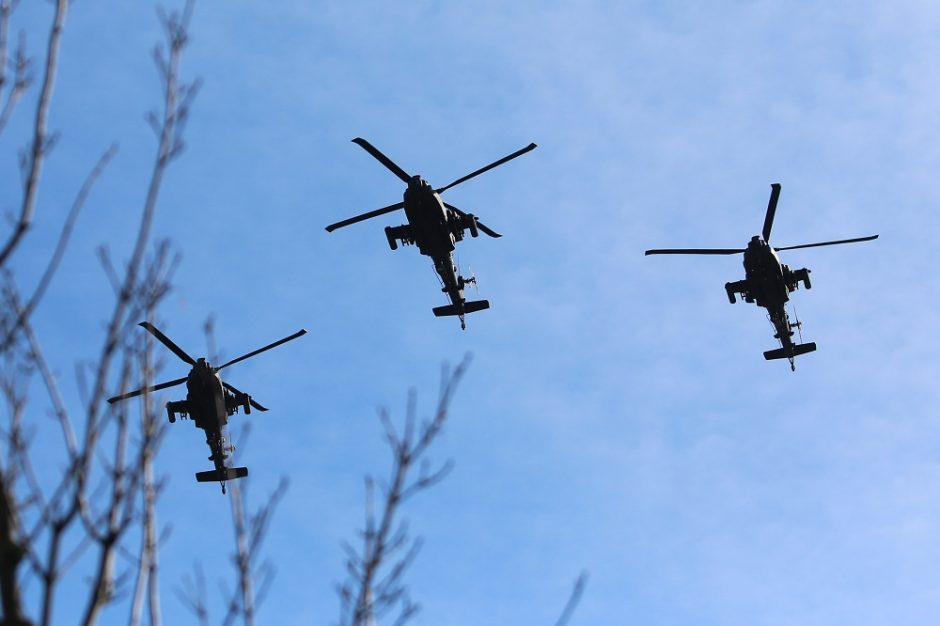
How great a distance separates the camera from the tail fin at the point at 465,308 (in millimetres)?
28505

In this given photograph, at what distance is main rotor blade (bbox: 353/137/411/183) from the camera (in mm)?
25609

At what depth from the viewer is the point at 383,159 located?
25922 millimetres

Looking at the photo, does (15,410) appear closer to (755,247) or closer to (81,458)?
(81,458)

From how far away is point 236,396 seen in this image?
86.9 ft

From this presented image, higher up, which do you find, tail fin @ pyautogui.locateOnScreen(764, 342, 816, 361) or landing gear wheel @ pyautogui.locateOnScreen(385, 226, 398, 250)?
landing gear wheel @ pyautogui.locateOnScreen(385, 226, 398, 250)

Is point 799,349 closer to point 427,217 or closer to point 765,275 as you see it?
point 765,275

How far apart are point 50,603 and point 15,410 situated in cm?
149

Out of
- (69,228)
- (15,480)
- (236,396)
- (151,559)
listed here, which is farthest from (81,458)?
(236,396)

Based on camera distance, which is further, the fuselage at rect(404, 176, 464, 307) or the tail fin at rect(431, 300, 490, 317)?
the tail fin at rect(431, 300, 490, 317)

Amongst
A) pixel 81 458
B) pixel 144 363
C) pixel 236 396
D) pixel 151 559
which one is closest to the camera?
pixel 81 458

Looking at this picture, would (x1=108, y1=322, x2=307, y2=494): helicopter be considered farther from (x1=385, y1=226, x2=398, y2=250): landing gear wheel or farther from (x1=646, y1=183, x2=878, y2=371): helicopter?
(x1=646, y1=183, x2=878, y2=371): helicopter

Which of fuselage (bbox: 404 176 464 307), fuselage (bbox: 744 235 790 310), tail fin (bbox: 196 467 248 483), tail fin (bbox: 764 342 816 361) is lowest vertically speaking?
tail fin (bbox: 196 467 248 483)

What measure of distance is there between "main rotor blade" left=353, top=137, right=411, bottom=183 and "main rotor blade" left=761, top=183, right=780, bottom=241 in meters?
8.67

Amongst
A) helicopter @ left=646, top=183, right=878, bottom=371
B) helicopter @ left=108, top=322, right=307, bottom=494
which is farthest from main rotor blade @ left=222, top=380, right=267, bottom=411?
helicopter @ left=646, top=183, right=878, bottom=371
